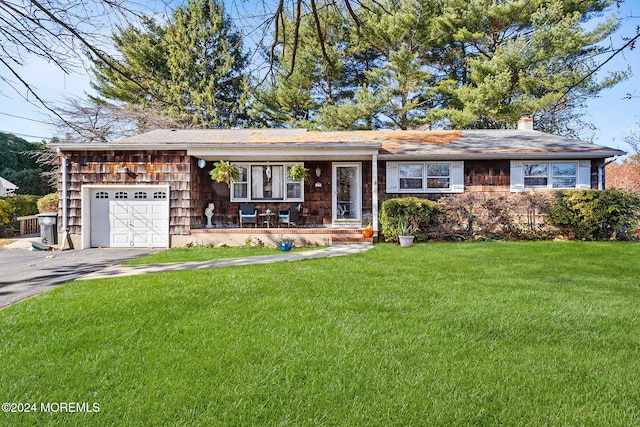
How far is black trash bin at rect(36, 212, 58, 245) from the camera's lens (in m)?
9.60

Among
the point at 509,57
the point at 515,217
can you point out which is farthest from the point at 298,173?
the point at 509,57

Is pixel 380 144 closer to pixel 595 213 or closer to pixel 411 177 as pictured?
pixel 411 177

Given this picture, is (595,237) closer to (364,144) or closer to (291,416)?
(364,144)

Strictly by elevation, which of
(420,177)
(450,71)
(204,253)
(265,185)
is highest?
(450,71)

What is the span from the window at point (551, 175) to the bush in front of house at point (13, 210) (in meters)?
19.8

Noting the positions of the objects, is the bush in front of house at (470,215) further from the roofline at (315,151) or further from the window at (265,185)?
the window at (265,185)

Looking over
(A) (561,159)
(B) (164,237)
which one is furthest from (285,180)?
(A) (561,159)

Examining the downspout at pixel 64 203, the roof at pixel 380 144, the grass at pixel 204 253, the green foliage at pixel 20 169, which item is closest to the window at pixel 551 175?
the roof at pixel 380 144

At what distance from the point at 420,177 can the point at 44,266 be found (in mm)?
10835

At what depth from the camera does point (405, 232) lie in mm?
9414

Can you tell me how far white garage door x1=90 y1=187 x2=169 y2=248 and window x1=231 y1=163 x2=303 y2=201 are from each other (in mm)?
2710

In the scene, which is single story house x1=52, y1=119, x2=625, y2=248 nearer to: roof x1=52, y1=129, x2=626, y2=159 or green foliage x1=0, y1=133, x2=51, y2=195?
roof x1=52, y1=129, x2=626, y2=159

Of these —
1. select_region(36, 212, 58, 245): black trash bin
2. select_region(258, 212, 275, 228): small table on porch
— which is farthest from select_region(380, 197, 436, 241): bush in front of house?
select_region(36, 212, 58, 245): black trash bin

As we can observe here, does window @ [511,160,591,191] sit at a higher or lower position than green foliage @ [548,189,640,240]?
higher
